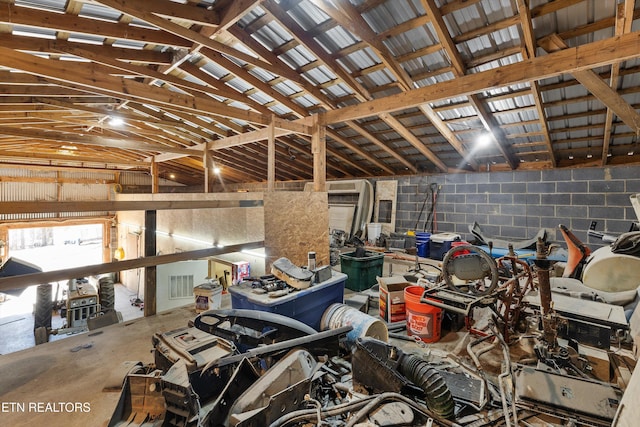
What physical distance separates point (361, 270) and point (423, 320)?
1433 millimetres

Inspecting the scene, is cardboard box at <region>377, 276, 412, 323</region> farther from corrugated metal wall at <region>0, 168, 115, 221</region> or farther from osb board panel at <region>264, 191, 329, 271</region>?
corrugated metal wall at <region>0, 168, 115, 221</region>

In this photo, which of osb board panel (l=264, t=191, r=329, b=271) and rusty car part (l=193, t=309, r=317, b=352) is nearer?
rusty car part (l=193, t=309, r=317, b=352)

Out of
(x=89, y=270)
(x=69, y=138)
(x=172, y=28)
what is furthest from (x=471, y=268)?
(x=69, y=138)

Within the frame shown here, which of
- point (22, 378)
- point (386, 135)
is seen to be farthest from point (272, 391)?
point (386, 135)

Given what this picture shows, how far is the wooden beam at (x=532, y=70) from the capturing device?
279cm

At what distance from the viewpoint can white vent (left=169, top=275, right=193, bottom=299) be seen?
17.8 feet

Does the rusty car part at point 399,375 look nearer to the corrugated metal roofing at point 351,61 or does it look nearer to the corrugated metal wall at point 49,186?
the corrugated metal roofing at point 351,61

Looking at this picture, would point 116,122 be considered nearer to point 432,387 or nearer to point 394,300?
point 394,300

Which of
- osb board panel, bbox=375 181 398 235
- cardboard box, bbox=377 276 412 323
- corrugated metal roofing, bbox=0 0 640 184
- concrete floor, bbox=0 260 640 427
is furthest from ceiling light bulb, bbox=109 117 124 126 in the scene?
cardboard box, bbox=377 276 412 323

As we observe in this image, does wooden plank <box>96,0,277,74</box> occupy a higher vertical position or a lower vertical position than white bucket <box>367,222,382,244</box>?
higher

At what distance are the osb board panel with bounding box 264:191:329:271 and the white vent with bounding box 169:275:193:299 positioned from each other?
229 centimetres

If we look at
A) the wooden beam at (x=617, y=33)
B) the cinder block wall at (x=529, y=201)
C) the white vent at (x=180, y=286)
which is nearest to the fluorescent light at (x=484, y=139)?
the cinder block wall at (x=529, y=201)

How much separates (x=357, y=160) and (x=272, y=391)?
292 inches

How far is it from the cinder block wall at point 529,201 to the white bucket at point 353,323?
16.8 ft
